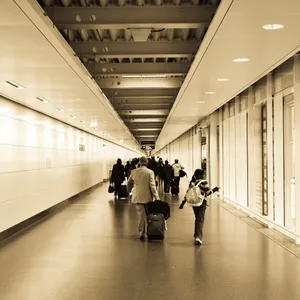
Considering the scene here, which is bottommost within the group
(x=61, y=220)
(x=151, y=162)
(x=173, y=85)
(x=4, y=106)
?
(x=61, y=220)

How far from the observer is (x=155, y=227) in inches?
358

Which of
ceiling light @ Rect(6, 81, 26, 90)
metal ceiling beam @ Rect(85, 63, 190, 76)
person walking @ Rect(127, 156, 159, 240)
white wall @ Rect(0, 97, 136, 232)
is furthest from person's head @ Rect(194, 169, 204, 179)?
white wall @ Rect(0, 97, 136, 232)

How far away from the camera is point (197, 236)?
8758 millimetres

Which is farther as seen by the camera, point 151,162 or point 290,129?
point 151,162

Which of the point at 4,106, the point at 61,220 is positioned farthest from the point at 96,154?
the point at 4,106

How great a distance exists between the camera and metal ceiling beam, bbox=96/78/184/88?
12031 mm

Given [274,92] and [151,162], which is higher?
[274,92]

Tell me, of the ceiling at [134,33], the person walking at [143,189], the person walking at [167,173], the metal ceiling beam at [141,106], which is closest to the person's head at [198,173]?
the person walking at [143,189]

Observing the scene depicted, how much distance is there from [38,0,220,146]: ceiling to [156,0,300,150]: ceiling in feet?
1.59

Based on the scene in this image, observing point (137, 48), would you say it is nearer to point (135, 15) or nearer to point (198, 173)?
point (135, 15)

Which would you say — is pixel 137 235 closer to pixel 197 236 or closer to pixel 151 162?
pixel 197 236

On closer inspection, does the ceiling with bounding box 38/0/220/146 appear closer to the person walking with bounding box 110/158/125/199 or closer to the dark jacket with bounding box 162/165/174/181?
the person walking with bounding box 110/158/125/199

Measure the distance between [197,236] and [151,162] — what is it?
12065 mm

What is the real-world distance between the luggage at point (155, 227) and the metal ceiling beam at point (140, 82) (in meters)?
4.05
